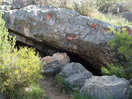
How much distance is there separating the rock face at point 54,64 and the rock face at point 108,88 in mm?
2500

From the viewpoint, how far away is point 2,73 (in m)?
4.17

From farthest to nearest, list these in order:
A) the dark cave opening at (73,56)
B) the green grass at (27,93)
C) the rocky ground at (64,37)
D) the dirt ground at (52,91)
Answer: the dark cave opening at (73,56), the rocky ground at (64,37), the dirt ground at (52,91), the green grass at (27,93)

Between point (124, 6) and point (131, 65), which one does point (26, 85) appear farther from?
point (124, 6)

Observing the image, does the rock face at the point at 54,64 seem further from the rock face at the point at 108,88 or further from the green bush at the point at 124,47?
the rock face at the point at 108,88

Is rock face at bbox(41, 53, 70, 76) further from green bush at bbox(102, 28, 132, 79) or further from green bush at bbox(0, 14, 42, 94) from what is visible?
green bush at bbox(0, 14, 42, 94)

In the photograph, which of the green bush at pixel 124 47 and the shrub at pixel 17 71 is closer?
the shrub at pixel 17 71

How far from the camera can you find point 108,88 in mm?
4363

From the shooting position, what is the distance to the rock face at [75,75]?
18.9 ft

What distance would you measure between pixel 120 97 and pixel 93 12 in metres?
5.09

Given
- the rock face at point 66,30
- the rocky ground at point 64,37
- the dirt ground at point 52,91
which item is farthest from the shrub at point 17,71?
the rock face at point 66,30

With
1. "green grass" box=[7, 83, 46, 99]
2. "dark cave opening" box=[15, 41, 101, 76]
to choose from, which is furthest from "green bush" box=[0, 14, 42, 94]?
"dark cave opening" box=[15, 41, 101, 76]

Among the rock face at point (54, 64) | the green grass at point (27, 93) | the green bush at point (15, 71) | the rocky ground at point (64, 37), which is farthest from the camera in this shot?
the rock face at point (54, 64)

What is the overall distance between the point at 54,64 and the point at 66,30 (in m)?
1.47

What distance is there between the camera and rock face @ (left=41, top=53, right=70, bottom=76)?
7.06 meters
